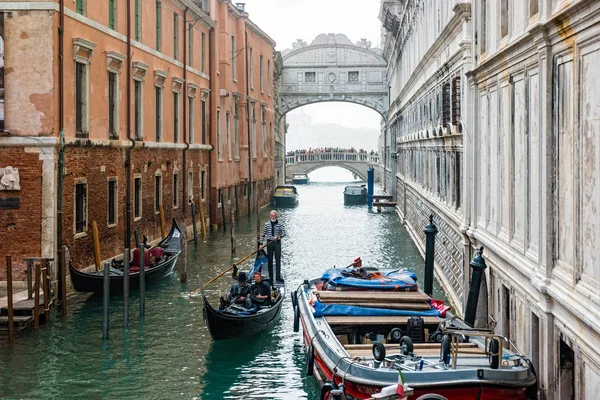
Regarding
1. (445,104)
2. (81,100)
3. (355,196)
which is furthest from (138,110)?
(355,196)

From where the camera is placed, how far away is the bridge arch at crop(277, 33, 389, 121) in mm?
44156

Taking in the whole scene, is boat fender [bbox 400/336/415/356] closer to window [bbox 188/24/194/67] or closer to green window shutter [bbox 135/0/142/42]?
green window shutter [bbox 135/0/142/42]

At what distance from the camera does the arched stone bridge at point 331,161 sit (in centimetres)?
5950

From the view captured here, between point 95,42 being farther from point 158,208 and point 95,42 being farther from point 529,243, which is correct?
point 529,243

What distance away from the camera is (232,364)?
10.7m

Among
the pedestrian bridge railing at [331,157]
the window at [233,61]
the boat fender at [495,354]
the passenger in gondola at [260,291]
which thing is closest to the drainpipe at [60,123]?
the passenger in gondola at [260,291]

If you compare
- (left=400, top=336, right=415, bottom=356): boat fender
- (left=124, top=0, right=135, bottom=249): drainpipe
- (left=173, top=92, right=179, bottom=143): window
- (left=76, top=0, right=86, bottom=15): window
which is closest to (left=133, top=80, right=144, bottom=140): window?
(left=124, top=0, right=135, bottom=249): drainpipe

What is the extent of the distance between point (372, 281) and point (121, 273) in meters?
5.34

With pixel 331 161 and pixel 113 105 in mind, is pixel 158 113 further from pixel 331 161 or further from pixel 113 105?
pixel 331 161

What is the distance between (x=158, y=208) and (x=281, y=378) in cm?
1132

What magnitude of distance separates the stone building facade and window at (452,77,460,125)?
2cm

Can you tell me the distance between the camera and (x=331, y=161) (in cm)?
5928

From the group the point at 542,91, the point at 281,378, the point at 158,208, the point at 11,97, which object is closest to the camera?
the point at 542,91

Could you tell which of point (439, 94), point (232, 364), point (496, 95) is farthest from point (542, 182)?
point (439, 94)
